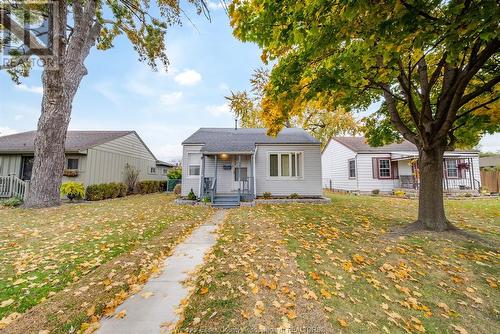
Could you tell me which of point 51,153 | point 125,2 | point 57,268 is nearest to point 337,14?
point 57,268

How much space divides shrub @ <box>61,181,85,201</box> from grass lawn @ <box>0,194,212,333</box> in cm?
536

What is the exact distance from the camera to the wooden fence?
16250 millimetres

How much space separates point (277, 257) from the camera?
406 centimetres

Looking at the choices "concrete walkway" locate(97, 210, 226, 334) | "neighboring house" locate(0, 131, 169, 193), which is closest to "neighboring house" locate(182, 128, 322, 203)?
"neighboring house" locate(0, 131, 169, 193)

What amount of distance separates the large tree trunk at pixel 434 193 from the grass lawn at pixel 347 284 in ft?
1.76

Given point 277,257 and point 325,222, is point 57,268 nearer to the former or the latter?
point 277,257

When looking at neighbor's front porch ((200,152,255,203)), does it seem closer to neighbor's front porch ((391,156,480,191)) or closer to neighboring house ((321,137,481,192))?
neighboring house ((321,137,481,192))

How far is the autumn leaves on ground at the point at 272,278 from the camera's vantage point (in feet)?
7.98

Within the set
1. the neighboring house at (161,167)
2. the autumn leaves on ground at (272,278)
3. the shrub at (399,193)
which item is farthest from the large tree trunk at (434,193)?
the neighboring house at (161,167)

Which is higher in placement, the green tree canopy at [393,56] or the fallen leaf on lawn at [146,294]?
the green tree canopy at [393,56]

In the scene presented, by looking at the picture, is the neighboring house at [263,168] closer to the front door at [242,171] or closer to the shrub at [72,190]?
the front door at [242,171]

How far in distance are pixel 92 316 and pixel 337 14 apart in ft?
18.8

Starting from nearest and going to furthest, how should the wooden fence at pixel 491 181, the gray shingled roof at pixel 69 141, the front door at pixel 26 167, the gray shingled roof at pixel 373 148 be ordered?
the gray shingled roof at pixel 69 141 → the front door at pixel 26 167 → the wooden fence at pixel 491 181 → the gray shingled roof at pixel 373 148

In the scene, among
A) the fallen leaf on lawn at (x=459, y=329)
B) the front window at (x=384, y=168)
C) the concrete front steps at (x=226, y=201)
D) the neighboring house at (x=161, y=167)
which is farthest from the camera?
the neighboring house at (x=161, y=167)
